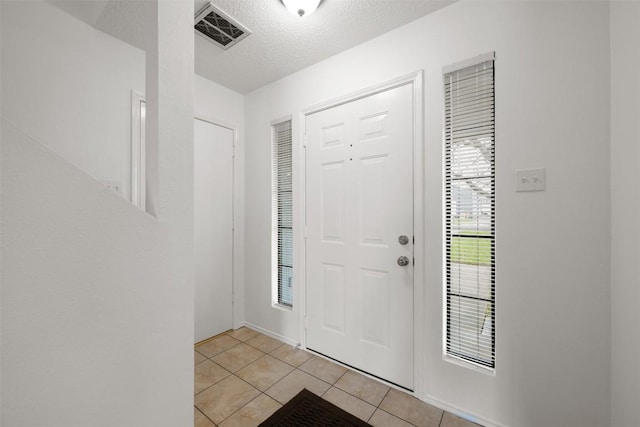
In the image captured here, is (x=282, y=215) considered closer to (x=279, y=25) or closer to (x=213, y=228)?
(x=213, y=228)

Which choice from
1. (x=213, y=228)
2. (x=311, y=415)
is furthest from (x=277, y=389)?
(x=213, y=228)

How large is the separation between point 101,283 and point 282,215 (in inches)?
71.4

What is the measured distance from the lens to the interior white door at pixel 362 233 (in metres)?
1.77

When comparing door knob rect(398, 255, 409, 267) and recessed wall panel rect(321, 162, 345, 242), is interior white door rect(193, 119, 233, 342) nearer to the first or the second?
recessed wall panel rect(321, 162, 345, 242)

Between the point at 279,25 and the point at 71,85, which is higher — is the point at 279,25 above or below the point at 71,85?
above

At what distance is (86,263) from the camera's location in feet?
2.41

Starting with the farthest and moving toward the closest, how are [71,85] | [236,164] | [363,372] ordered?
1. [236,164]
2. [363,372]
3. [71,85]

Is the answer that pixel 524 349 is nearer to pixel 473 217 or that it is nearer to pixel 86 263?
pixel 473 217

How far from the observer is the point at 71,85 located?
1.66 m

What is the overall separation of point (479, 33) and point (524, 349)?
1.78 meters

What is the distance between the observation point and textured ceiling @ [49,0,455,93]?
5.29ft

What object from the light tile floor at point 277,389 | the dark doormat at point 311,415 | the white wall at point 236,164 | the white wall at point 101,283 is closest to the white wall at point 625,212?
the light tile floor at point 277,389

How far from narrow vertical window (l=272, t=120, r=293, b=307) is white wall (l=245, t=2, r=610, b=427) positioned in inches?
49.7

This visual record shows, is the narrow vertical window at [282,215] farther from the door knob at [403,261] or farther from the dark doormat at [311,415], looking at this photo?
the door knob at [403,261]
